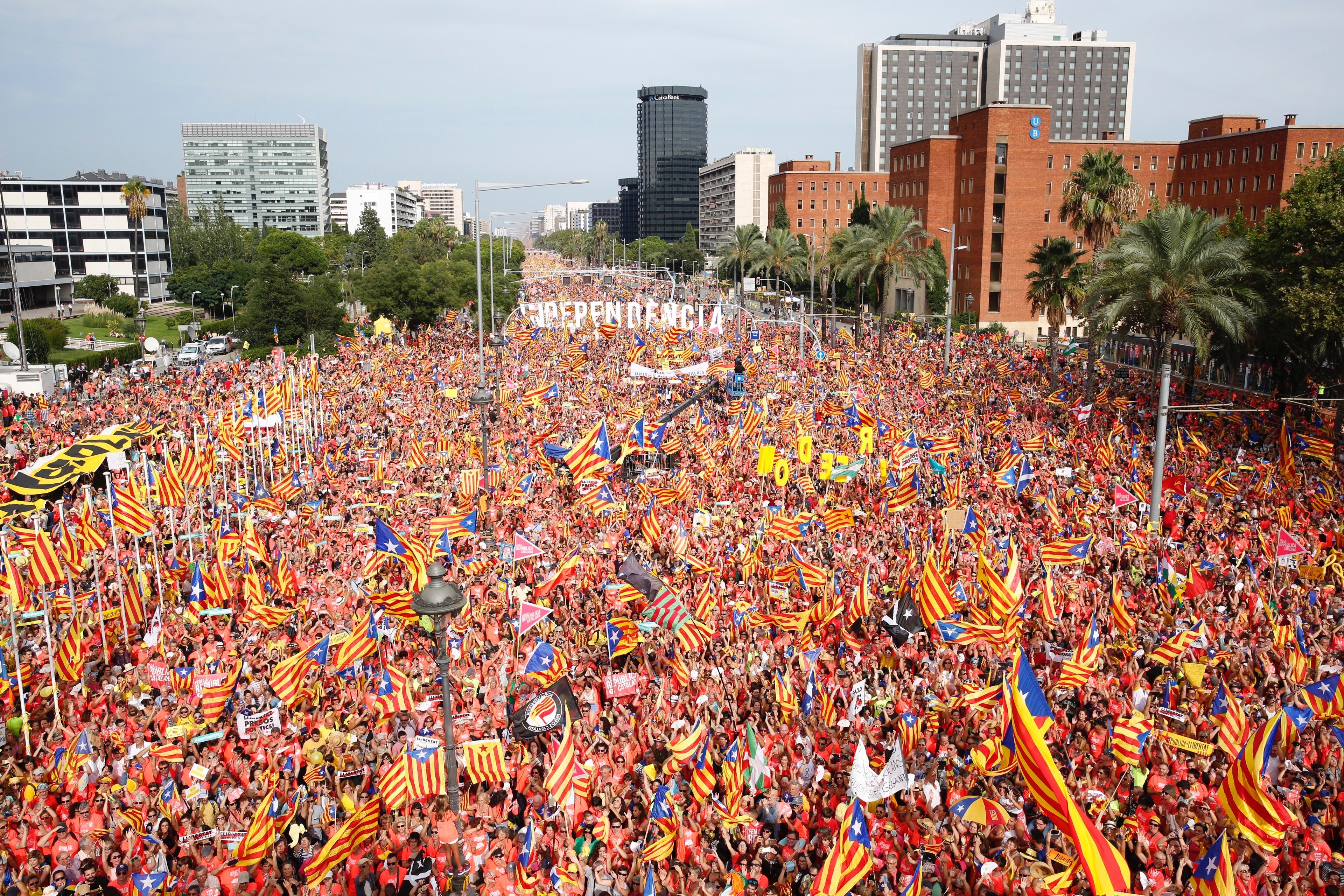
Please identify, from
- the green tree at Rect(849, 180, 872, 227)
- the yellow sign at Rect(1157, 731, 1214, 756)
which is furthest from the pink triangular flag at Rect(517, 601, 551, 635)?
the green tree at Rect(849, 180, 872, 227)

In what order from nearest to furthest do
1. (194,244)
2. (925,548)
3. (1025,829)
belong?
(1025,829) < (925,548) < (194,244)

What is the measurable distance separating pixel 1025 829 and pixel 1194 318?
990 inches

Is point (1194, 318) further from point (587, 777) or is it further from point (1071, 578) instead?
point (587, 777)

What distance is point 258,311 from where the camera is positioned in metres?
61.7

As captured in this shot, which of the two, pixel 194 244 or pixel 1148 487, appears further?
pixel 194 244

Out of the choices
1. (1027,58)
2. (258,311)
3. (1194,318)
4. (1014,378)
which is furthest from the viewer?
(1027,58)

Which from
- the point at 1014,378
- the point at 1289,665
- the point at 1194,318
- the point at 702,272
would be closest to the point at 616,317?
the point at 1014,378

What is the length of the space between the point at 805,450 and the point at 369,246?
117526 mm

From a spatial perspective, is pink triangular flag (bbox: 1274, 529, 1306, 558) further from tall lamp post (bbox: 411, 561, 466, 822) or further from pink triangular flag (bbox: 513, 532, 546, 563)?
tall lamp post (bbox: 411, 561, 466, 822)

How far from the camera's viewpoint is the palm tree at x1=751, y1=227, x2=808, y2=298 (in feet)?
305

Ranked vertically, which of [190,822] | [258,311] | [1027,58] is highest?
[1027,58]

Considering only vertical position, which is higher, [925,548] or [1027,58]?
[1027,58]

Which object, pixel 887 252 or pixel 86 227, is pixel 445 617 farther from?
pixel 86 227

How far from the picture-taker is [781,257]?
305ft
